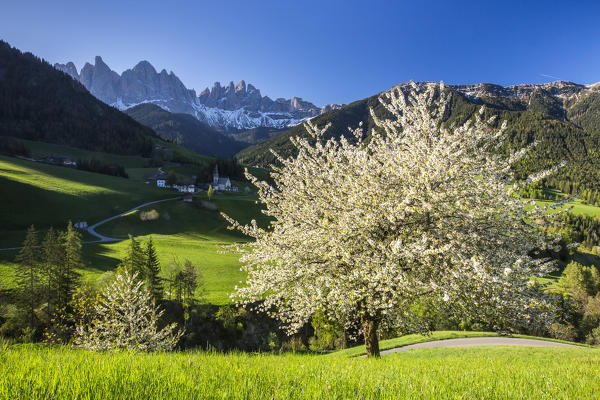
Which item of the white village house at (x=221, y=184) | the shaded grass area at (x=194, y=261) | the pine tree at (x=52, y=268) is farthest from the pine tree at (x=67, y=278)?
the white village house at (x=221, y=184)

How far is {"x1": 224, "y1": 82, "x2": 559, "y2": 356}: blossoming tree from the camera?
938 cm

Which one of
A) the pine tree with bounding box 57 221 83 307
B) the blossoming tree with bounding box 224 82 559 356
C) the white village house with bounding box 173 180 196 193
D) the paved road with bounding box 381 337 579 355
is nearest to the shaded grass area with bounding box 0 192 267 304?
the pine tree with bounding box 57 221 83 307

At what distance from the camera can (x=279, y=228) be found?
13.4m

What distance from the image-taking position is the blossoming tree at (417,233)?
9.38 m

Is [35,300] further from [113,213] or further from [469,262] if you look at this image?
[113,213]

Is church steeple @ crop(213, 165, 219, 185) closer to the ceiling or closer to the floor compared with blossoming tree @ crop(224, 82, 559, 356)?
closer to the ceiling

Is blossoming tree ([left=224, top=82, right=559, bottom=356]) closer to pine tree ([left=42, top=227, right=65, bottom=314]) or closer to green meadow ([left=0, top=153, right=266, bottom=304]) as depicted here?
pine tree ([left=42, top=227, right=65, bottom=314])

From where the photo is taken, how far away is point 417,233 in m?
10.3

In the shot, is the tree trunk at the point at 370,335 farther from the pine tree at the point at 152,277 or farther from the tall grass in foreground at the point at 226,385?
the pine tree at the point at 152,277

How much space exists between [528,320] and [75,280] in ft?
146

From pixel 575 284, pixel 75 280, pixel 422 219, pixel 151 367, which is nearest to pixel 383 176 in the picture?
pixel 422 219

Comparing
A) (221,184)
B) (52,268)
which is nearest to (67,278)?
(52,268)

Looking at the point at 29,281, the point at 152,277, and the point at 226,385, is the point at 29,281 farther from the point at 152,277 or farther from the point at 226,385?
the point at 226,385

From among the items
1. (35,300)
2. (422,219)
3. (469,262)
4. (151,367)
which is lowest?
(35,300)
